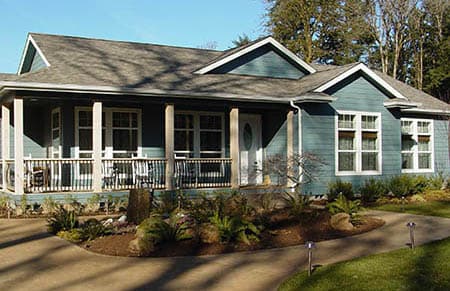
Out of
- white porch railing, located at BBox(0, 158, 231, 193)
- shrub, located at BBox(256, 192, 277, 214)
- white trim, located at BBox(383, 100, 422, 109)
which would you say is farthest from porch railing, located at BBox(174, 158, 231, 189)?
white trim, located at BBox(383, 100, 422, 109)

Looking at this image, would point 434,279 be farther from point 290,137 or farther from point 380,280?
point 290,137

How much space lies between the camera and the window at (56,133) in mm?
16047

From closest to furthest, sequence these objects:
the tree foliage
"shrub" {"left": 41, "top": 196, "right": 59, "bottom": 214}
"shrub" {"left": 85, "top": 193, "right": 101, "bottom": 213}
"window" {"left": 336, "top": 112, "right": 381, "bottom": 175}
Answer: "shrub" {"left": 41, "top": 196, "right": 59, "bottom": 214} → "shrub" {"left": 85, "top": 193, "right": 101, "bottom": 213} → "window" {"left": 336, "top": 112, "right": 381, "bottom": 175} → the tree foliage

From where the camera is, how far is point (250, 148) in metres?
18.4

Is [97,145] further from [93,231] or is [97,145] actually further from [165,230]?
[165,230]

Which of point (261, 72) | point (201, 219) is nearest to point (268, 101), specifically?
point (261, 72)

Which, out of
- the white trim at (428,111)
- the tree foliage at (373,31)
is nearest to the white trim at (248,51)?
the white trim at (428,111)

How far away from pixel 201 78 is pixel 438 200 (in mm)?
8572

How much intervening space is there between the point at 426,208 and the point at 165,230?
8.58m

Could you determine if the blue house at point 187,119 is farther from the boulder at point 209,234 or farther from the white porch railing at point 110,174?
the boulder at point 209,234

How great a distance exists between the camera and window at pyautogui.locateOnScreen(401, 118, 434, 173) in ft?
64.7

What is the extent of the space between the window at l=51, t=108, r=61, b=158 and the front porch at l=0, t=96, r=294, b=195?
32mm

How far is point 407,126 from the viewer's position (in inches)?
778

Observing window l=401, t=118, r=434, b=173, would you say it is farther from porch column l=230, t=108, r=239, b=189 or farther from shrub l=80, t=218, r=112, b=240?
shrub l=80, t=218, r=112, b=240
